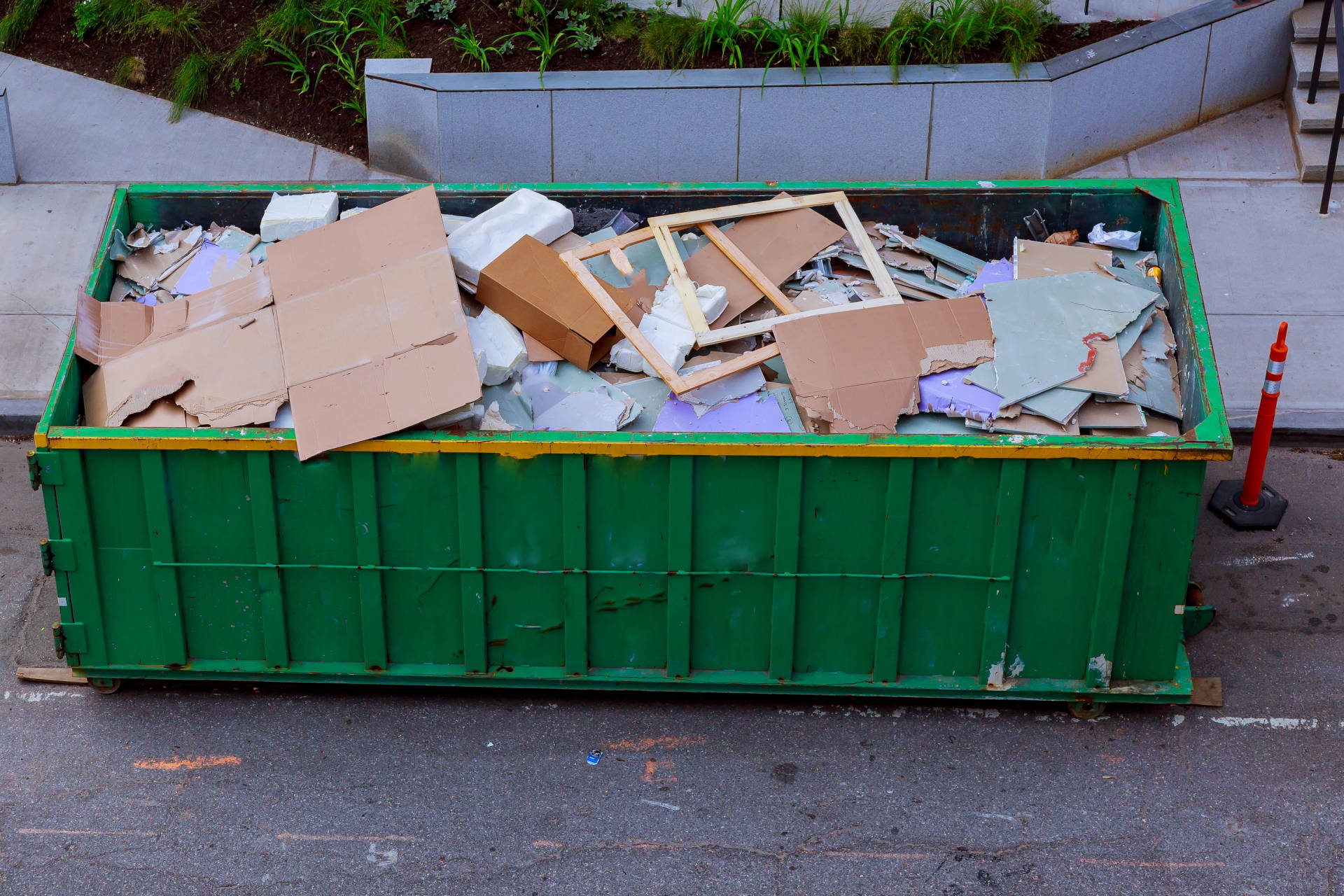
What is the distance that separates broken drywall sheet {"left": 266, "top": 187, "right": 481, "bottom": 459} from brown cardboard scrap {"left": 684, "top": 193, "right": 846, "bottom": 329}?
1.28 metres

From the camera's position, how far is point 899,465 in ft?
17.9

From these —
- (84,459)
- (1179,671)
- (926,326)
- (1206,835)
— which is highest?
(926,326)

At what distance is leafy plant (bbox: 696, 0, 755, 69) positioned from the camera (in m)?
9.46

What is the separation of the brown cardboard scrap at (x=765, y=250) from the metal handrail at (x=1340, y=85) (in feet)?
12.8

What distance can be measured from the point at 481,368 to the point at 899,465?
1.75 metres

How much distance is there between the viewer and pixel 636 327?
6.26m

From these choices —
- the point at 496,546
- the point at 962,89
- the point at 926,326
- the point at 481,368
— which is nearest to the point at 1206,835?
the point at 926,326

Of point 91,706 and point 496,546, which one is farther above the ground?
point 496,546

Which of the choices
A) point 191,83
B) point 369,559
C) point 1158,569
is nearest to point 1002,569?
point 1158,569

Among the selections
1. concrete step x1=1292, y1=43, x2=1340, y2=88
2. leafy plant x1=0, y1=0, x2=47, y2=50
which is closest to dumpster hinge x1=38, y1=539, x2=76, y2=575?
leafy plant x1=0, y1=0, x2=47, y2=50

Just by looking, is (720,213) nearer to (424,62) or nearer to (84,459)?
(84,459)

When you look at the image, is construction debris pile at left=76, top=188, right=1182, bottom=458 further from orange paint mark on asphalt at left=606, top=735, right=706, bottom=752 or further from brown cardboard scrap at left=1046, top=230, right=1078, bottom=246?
orange paint mark on asphalt at left=606, top=735, right=706, bottom=752

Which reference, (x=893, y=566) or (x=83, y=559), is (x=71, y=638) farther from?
(x=893, y=566)

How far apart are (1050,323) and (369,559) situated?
3124mm
